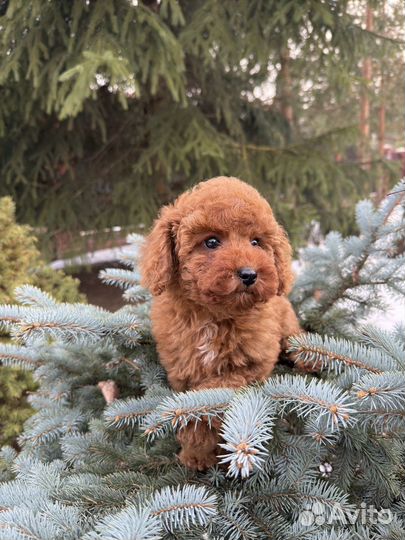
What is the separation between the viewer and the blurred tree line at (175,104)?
3.44 meters

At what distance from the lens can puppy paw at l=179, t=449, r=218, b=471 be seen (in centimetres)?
121

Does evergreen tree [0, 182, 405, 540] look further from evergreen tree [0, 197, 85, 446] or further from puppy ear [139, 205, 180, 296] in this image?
evergreen tree [0, 197, 85, 446]

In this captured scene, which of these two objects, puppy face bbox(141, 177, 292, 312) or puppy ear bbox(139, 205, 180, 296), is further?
puppy ear bbox(139, 205, 180, 296)

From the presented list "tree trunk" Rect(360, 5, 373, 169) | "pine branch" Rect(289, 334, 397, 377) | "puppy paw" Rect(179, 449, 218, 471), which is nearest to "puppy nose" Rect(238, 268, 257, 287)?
"pine branch" Rect(289, 334, 397, 377)

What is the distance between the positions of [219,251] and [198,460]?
58 cm

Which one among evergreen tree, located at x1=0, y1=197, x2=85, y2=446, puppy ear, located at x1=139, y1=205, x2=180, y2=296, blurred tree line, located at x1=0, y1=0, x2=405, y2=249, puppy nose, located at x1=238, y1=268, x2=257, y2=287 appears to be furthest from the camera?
blurred tree line, located at x1=0, y1=0, x2=405, y2=249

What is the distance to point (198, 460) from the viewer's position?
1.22 m

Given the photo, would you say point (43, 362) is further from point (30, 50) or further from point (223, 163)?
point (223, 163)

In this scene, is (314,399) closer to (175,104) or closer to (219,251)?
(219,251)

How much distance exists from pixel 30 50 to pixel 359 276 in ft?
10.1

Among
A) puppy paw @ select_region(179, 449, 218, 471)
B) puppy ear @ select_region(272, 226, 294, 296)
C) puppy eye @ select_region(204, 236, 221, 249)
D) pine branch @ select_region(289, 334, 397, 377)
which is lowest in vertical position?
puppy paw @ select_region(179, 449, 218, 471)

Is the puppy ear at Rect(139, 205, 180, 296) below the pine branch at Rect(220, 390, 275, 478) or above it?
above

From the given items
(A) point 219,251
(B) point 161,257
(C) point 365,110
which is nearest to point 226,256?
(A) point 219,251

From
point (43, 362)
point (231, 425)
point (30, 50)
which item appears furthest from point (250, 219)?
point (30, 50)
